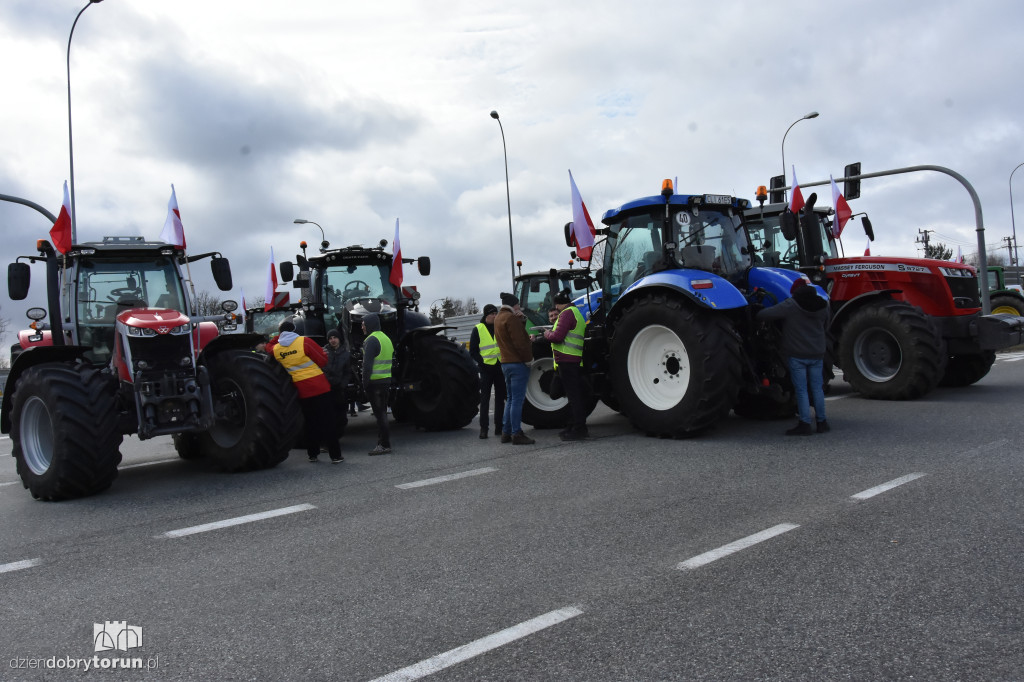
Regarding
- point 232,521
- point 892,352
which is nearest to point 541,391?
point 892,352

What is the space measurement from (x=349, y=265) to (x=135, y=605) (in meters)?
7.91

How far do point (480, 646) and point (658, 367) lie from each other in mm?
6104

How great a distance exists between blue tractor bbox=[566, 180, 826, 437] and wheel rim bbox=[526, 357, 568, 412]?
28.9 inches

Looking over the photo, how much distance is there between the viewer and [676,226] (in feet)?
31.9

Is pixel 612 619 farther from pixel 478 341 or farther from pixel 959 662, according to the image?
pixel 478 341

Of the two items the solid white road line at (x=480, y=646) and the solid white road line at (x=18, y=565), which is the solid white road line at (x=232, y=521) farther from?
the solid white road line at (x=480, y=646)

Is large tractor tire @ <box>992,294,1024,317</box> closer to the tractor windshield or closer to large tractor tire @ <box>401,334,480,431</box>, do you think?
large tractor tire @ <box>401,334,480,431</box>

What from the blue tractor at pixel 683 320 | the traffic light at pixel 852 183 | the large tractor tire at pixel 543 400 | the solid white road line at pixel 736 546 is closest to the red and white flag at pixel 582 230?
the blue tractor at pixel 683 320

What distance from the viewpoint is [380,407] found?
30.6ft

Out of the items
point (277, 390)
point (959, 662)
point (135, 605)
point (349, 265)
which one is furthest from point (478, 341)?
point (959, 662)

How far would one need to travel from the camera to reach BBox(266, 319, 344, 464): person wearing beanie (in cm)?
856

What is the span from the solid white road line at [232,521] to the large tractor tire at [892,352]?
8164 mm

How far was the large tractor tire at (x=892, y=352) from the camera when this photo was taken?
35.5 ft

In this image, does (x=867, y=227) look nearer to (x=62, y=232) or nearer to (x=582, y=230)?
(x=582, y=230)
